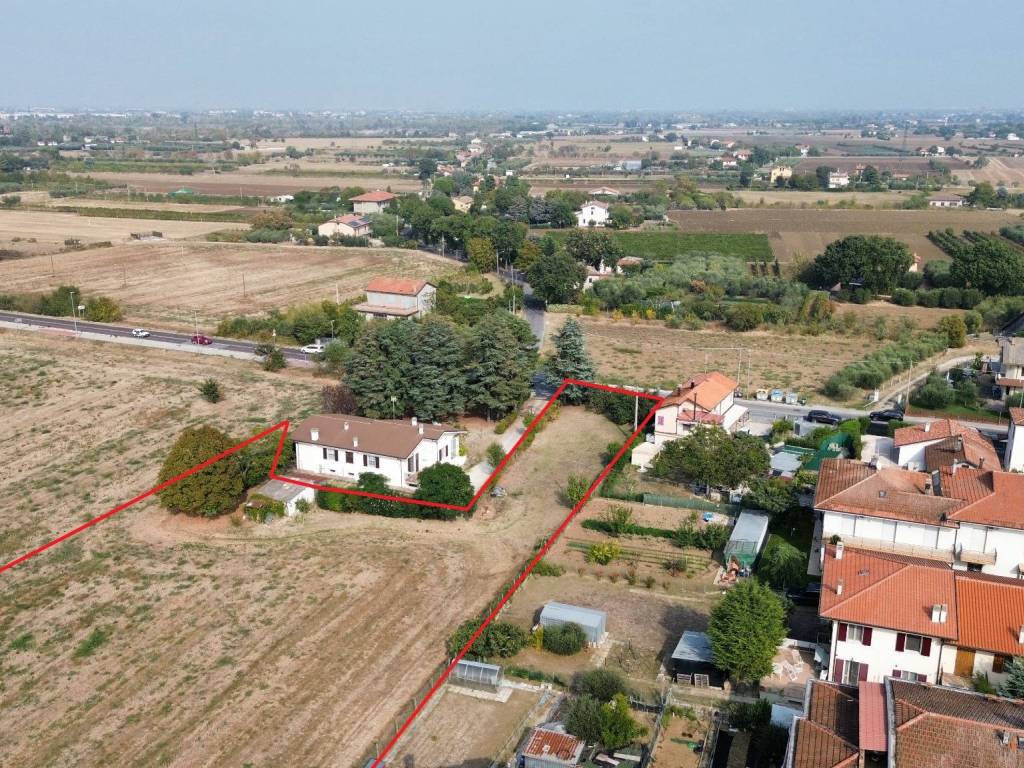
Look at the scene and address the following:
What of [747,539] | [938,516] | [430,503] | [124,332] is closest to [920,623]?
[938,516]

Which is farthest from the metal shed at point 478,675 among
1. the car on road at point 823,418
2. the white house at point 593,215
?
the white house at point 593,215

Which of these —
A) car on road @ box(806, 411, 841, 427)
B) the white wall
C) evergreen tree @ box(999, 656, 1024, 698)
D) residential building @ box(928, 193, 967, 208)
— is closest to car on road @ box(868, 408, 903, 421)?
car on road @ box(806, 411, 841, 427)

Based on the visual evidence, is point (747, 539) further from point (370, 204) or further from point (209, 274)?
point (370, 204)

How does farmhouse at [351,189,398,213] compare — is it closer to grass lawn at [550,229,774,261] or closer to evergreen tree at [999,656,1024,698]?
grass lawn at [550,229,774,261]

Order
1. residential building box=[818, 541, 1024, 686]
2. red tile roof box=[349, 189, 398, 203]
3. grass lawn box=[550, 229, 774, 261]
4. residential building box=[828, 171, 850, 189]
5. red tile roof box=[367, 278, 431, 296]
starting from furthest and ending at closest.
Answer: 1. residential building box=[828, 171, 850, 189]
2. red tile roof box=[349, 189, 398, 203]
3. grass lawn box=[550, 229, 774, 261]
4. red tile roof box=[367, 278, 431, 296]
5. residential building box=[818, 541, 1024, 686]

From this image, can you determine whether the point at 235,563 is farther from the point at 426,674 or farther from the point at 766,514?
the point at 766,514

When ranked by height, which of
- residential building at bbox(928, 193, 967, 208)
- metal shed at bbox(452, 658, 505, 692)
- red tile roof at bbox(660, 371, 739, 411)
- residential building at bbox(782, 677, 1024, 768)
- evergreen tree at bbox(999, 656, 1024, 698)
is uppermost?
residential building at bbox(928, 193, 967, 208)
